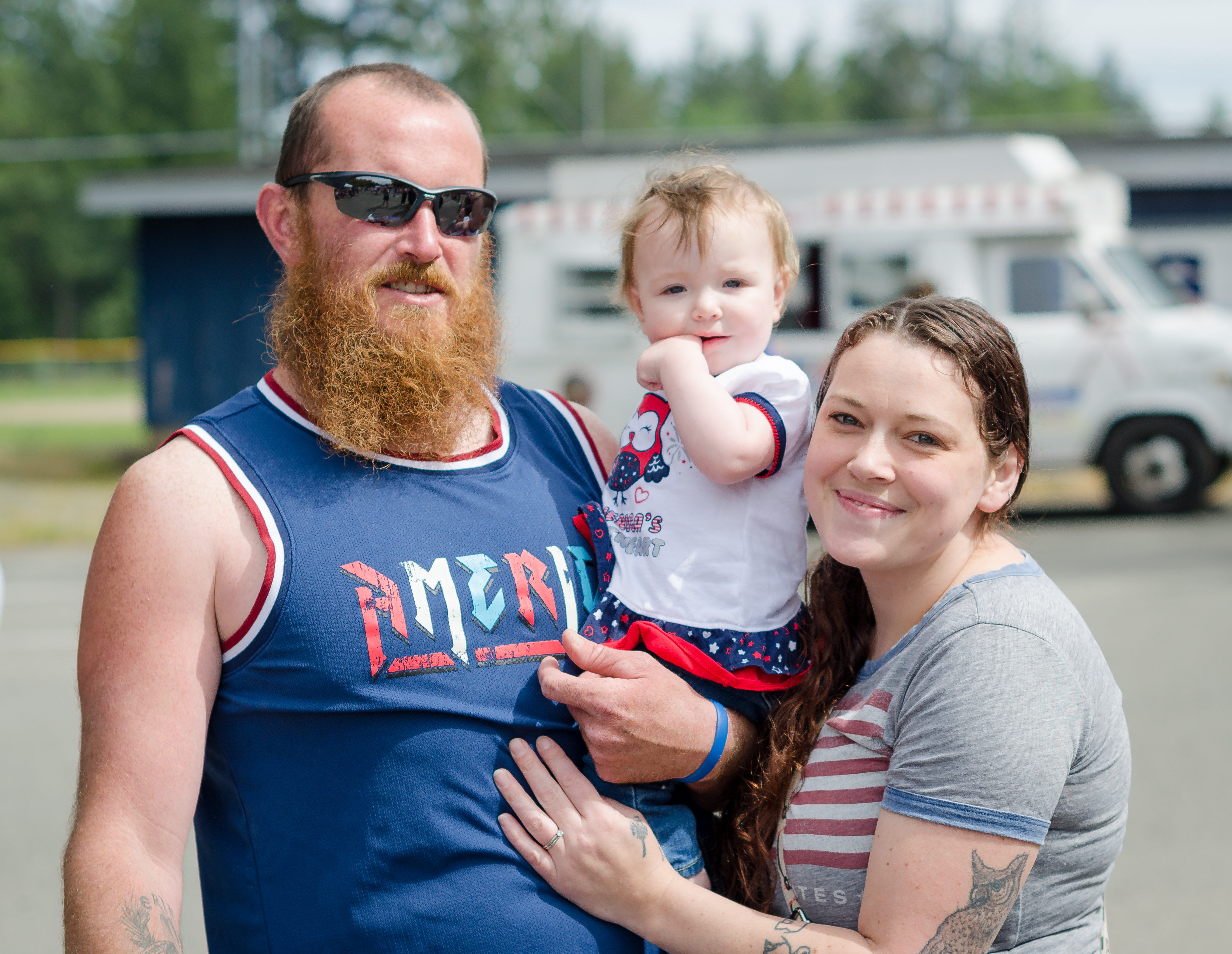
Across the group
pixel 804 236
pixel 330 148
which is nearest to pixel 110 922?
pixel 330 148

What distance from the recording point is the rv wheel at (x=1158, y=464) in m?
11.1

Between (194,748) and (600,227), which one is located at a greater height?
(600,227)

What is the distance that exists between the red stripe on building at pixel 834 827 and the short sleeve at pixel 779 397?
2.01 feet

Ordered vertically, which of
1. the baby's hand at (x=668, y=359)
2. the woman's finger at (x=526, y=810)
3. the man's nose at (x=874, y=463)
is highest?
the baby's hand at (x=668, y=359)

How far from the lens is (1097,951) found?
184 cm

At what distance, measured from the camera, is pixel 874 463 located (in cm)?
178

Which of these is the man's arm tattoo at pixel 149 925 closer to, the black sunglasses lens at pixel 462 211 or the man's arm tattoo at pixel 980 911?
the man's arm tattoo at pixel 980 911

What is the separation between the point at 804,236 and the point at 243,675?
35.1ft

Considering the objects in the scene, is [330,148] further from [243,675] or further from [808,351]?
[808,351]

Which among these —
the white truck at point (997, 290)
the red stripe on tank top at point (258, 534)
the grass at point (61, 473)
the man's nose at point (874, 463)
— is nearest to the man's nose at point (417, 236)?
the red stripe on tank top at point (258, 534)

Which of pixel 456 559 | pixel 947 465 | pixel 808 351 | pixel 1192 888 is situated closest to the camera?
pixel 947 465

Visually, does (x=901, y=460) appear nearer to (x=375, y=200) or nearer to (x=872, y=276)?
(x=375, y=200)

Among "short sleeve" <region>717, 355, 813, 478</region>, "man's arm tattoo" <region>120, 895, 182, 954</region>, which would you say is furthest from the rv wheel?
"man's arm tattoo" <region>120, 895, 182, 954</region>

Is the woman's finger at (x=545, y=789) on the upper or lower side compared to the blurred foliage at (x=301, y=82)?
lower
